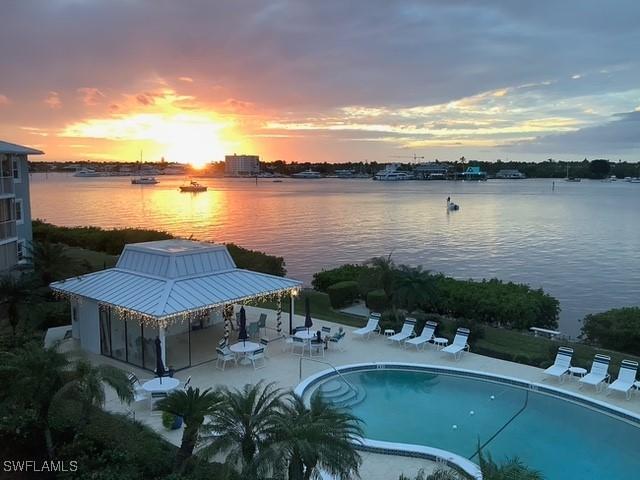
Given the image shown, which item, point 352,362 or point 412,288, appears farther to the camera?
point 412,288

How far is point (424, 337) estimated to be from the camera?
2008cm

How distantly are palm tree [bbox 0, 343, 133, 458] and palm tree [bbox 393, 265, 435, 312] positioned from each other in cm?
1366

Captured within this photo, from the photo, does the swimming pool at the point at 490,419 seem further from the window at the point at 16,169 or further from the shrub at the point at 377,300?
the window at the point at 16,169

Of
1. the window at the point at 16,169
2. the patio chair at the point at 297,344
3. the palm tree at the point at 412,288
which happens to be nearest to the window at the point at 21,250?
the window at the point at 16,169

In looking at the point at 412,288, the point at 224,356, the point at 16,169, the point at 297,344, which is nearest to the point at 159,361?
the point at 224,356

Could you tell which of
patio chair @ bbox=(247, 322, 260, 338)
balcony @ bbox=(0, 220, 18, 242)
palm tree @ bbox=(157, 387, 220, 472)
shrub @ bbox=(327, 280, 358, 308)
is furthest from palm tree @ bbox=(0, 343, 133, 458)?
balcony @ bbox=(0, 220, 18, 242)

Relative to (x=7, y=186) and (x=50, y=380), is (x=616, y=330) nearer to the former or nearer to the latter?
(x=50, y=380)

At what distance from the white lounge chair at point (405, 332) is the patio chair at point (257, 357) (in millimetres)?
5204

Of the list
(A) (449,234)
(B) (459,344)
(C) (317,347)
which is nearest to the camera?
(C) (317,347)

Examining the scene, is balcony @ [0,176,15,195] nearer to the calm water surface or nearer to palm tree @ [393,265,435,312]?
palm tree @ [393,265,435,312]

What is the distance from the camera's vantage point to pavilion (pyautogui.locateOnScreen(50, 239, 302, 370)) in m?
17.2

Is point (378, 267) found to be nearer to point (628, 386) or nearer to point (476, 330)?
point (476, 330)

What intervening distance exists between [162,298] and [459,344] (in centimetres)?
1036

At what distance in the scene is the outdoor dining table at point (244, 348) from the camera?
57.4ft
